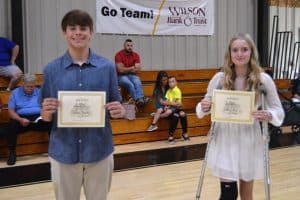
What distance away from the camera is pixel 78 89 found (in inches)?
98.4

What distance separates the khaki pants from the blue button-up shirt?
0.05 m

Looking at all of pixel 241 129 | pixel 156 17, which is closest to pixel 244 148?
pixel 241 129

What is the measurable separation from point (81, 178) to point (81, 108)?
0.40m

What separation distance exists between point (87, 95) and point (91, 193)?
0.57 m

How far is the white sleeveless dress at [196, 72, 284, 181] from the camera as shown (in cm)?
307

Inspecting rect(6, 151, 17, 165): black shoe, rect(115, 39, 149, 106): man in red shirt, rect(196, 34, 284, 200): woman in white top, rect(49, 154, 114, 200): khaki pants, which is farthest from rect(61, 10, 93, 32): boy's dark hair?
rect(115, 39, 149, 106): man in red shirt

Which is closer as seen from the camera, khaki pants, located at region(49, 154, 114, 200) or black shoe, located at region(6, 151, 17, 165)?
khaki pants, located at region(49, 154, 114, 200)

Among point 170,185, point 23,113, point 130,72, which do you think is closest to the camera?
point 170,185

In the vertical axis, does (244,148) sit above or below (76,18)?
below

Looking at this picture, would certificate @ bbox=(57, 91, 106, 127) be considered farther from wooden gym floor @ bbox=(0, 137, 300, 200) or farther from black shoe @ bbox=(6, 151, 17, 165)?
black shoe @ bbox=(6, 151, 17, 165)

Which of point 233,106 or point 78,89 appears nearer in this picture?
point 78,89

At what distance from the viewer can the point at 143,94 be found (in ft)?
28.4

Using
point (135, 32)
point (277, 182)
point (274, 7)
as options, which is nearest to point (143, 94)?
point (135, 32)

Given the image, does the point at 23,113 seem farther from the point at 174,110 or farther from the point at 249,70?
the point at 249,70
